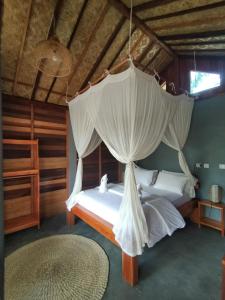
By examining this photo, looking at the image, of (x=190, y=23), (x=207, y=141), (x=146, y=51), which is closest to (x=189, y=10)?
(x=190, y=23)

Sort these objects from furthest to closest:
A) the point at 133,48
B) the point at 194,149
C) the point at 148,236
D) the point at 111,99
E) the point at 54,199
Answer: the point at 54,199
the point at 194,149
the point at 133,48
the point at 111,99
the point at 148,236

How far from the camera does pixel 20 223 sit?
114 inches

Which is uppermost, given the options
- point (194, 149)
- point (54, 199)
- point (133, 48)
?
point (133, 48)

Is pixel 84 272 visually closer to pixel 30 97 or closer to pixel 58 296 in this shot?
pixel 58 296

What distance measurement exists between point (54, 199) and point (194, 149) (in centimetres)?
319

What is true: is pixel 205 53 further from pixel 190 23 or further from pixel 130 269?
pixel 130 269

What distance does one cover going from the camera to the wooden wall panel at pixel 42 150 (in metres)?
3.09

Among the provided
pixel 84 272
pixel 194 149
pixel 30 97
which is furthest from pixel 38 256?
pixel 194 149

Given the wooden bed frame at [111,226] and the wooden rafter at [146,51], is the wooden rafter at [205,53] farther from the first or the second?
the wooden bed frame at [111,226]

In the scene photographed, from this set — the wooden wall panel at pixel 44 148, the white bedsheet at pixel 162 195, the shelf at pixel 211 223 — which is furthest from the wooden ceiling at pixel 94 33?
the shelf at pixel 211 223

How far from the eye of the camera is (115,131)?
215 centimetres

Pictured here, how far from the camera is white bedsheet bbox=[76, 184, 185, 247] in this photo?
2162 mm

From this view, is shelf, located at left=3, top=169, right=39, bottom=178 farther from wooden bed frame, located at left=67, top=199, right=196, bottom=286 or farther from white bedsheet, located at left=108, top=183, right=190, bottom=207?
white bedsheet, located at left=108, top=183, right=190, bottom=207

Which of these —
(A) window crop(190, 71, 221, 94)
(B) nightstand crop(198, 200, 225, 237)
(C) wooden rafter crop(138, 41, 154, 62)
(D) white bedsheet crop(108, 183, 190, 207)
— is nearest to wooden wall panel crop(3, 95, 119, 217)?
(D) white bedsheet crop(108, 183, 190, 207)
